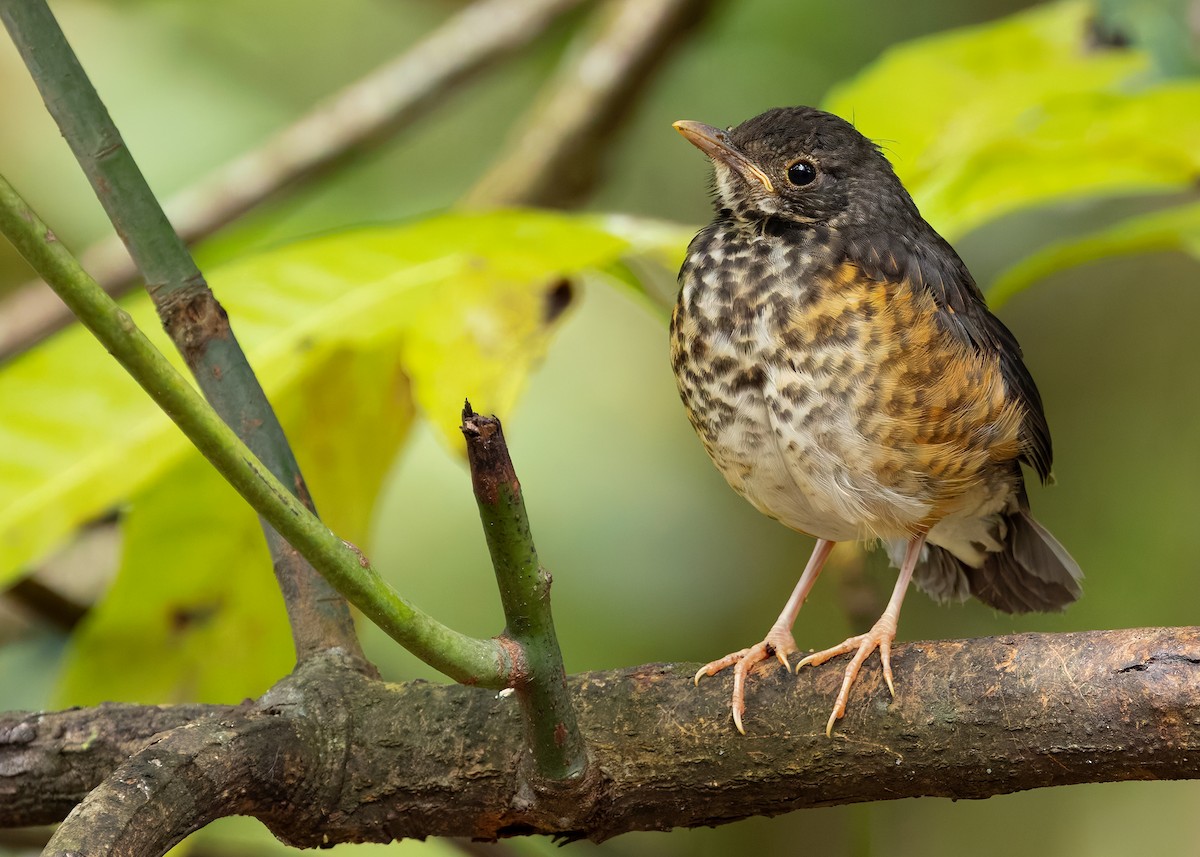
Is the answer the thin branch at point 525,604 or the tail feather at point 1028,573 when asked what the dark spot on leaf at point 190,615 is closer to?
the thin branch at point 525,604

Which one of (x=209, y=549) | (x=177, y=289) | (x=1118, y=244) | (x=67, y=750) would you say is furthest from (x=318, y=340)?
(x=1118, y=244)

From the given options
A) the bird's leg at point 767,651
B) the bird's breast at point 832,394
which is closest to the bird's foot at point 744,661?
the bird's leg at point 767,651

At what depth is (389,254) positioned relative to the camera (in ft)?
6.86

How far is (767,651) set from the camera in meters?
2.20

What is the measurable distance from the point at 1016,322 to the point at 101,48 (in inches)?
116

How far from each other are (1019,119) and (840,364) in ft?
1.99

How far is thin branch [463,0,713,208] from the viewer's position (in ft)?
12.2

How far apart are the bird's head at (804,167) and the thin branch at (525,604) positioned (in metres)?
1.11

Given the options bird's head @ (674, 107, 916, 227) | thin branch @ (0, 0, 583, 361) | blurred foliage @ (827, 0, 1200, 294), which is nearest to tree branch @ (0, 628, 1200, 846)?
blurred foliage @ (827, 0, 1200, 294)

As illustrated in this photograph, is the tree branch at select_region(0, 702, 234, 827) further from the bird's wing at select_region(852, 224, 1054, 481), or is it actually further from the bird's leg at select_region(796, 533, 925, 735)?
the bird's wing at select_region(852, 224, 1054, 481)

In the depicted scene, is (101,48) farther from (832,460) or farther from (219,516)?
(832,460)

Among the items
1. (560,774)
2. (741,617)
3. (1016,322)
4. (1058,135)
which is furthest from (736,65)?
(560,774)

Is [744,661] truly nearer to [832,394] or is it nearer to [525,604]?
[832,394]

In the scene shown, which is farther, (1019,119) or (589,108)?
(589,108)
